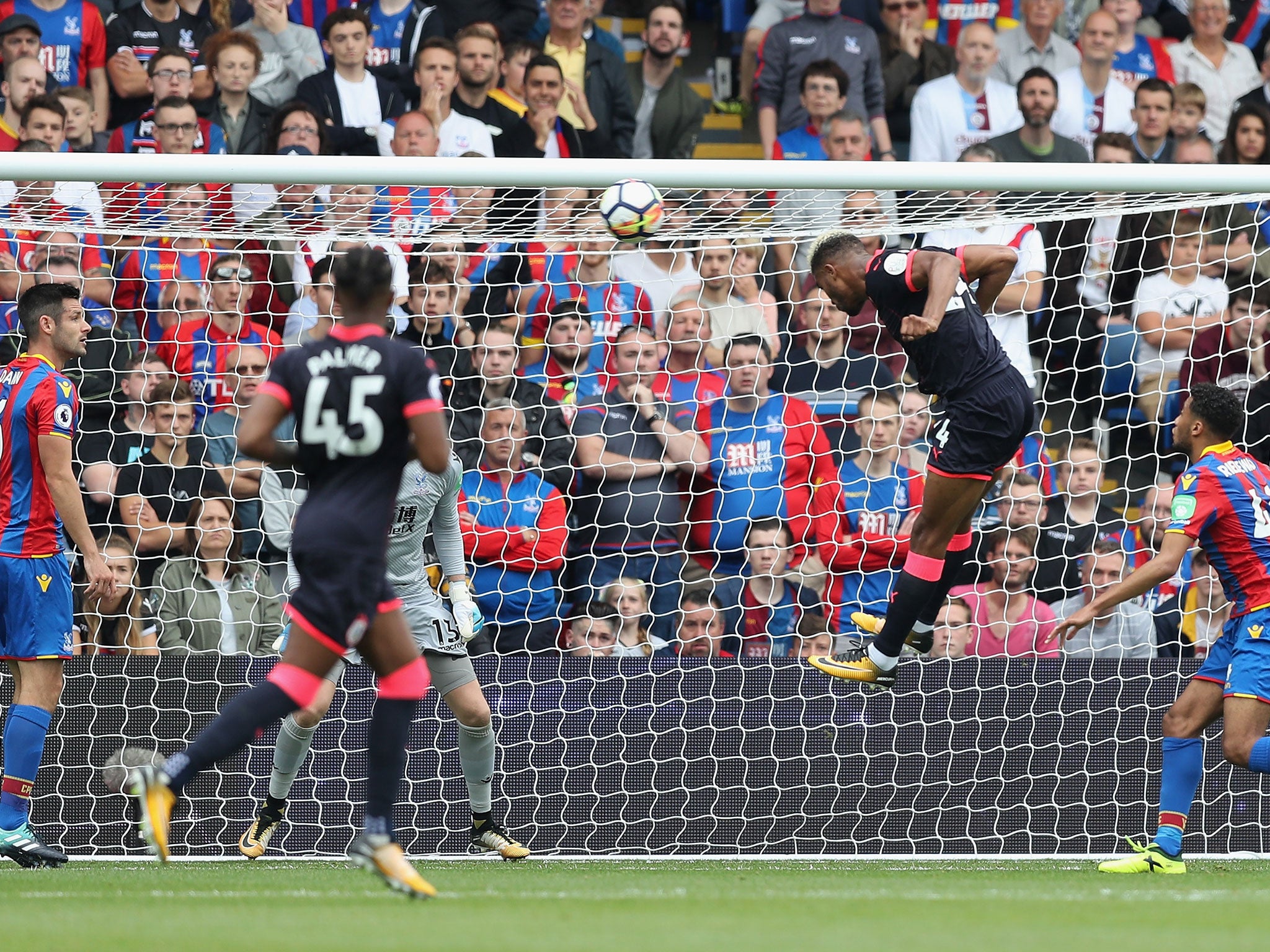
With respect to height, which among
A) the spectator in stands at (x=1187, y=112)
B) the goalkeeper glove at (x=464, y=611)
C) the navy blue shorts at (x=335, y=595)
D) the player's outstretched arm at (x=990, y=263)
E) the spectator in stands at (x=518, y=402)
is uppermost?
the spectator in stands at (x=1187, y=112)

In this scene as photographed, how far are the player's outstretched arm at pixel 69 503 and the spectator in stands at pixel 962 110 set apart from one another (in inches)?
273

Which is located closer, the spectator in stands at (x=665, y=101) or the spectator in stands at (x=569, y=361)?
the spectator in stands at (x=569, y=361)

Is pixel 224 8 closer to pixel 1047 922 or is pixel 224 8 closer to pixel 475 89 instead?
pixel 475 89

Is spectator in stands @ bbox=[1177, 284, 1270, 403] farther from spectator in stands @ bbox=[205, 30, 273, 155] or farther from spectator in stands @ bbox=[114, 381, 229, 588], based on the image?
spectator in stands @ bbox=[205, 30, 273, 155]

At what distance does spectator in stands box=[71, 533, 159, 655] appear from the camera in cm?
862

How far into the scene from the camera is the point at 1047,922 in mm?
4949

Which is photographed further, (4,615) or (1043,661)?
(1043,661)

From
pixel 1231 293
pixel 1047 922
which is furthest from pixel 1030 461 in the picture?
pixel 1047 922

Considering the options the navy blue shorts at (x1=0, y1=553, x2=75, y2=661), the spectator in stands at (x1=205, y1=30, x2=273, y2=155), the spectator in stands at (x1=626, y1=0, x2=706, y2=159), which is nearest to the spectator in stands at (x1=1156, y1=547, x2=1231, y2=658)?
the spectator in stands at (x1=626, y1=0, x2=706, y2=159)

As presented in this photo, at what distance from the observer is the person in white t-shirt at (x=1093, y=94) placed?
12.0 metres

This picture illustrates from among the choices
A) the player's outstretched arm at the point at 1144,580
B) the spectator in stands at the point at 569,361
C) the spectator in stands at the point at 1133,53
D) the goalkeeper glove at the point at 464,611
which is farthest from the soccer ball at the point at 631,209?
the spectator in stands at the point at 1133,53

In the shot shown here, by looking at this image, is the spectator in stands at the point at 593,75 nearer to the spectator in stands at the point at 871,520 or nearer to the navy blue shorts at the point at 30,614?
the spectator in stands at the point at 871,520

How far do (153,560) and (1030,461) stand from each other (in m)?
5.31

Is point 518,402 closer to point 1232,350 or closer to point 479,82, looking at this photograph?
point 479,82
